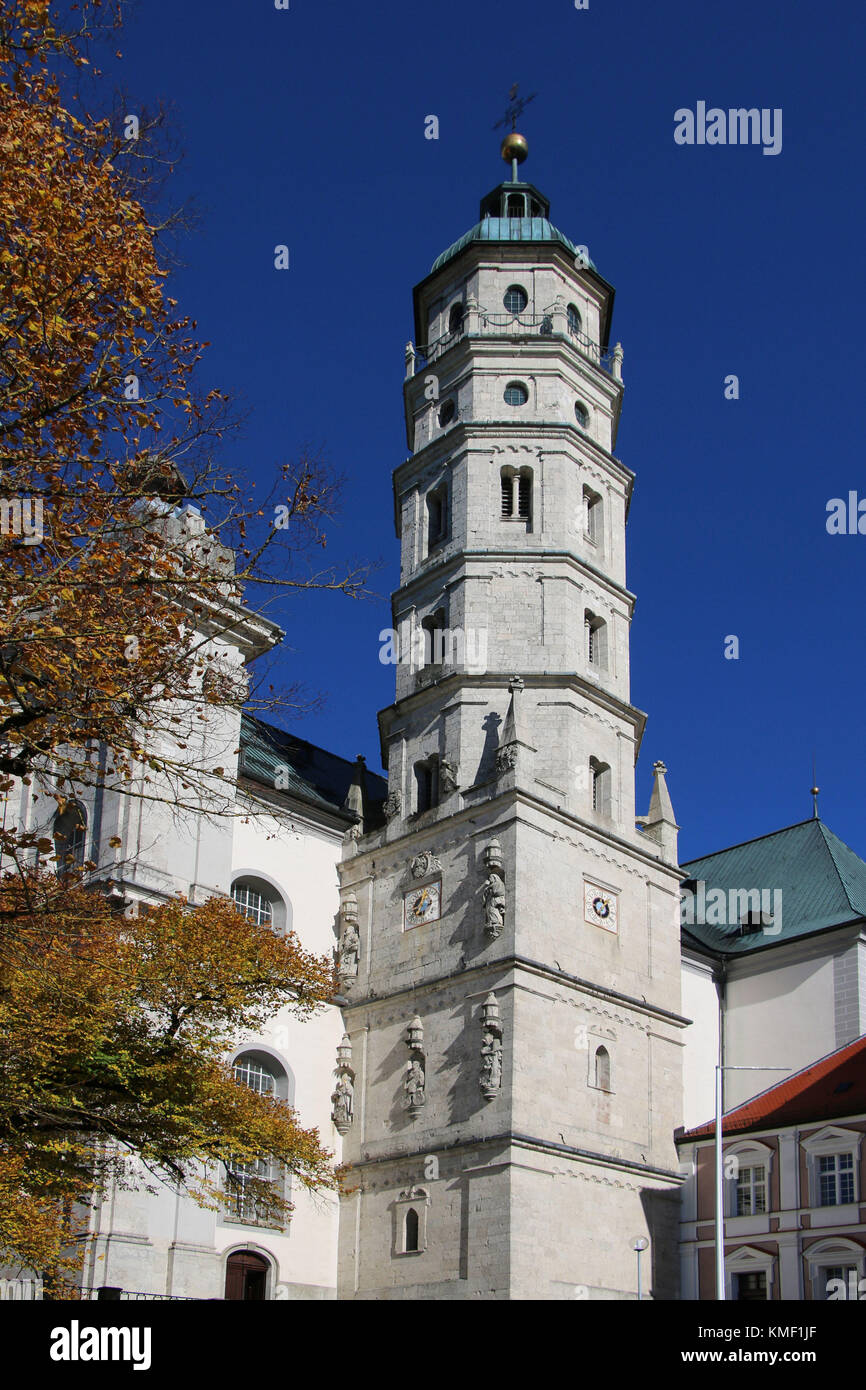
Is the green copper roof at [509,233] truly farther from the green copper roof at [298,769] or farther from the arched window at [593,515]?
the green copper roof at [298,769]

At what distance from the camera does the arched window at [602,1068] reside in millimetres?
35250

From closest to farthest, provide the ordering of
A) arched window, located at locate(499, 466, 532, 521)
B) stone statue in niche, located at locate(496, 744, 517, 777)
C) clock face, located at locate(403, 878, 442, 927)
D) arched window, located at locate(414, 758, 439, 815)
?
stone statue in niche, located at locate(496, 744, 517, 777), clock face, located at locate(403, 878, 442, 927), arched window, located at locate(414, 758, 439, 815), arched window, located at locate(499, 466, 532, 521)

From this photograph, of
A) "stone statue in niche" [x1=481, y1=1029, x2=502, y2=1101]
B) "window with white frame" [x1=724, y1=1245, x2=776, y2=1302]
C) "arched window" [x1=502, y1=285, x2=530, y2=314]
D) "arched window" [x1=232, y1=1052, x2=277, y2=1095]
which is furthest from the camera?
"arched window" [x1=502, y1=285, x2=530, y2=314]

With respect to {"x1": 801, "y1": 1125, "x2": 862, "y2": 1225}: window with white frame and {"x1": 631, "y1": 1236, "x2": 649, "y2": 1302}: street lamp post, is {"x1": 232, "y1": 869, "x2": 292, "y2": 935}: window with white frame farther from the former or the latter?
{"x1": 801, "y1": 1125, "x2": 862, "y2": 1225}: window with white frame

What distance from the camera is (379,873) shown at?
3934 centimetres

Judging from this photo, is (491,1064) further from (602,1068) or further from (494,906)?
(602,1068)

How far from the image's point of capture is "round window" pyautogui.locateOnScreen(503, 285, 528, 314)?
45562 mm

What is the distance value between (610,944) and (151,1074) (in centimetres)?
1862

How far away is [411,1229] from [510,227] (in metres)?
31.7

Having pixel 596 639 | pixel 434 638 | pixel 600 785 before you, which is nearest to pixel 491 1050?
pixel 600 785

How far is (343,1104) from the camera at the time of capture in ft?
121

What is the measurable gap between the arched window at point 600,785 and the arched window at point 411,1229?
39.0 feet

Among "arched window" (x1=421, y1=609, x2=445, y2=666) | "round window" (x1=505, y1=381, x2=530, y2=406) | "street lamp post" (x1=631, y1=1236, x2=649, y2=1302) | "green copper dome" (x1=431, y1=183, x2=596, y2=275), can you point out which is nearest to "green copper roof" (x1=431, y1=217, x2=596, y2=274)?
"green copper dome" (x1=431, y1=183, x2=596, y2=275)

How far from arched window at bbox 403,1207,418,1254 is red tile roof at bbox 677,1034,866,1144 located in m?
7.59
